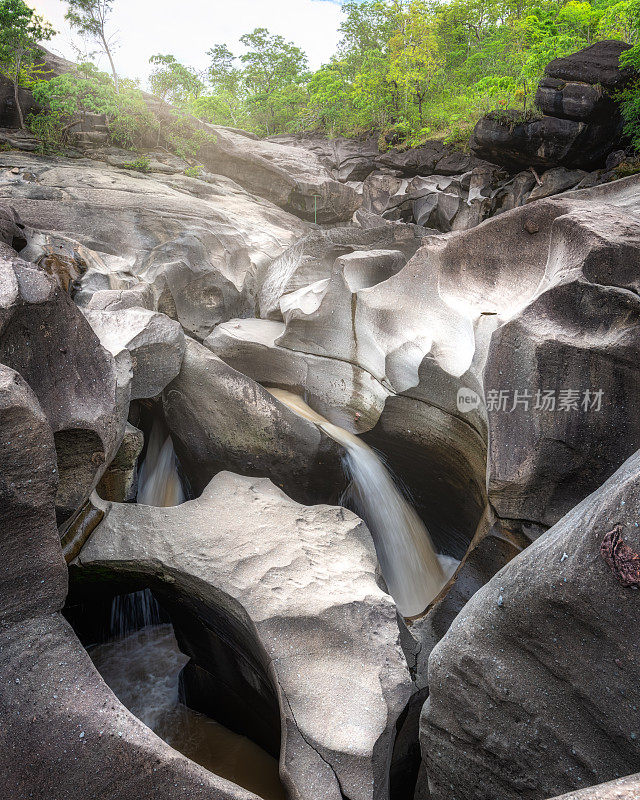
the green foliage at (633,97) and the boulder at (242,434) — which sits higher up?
the green foliage at (633,97)

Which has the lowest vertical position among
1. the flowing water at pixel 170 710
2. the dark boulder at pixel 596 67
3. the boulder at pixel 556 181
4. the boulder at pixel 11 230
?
Result: the flowing water at pixel 170 710

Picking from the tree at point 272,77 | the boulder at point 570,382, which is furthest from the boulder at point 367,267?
the tree at point 272,77

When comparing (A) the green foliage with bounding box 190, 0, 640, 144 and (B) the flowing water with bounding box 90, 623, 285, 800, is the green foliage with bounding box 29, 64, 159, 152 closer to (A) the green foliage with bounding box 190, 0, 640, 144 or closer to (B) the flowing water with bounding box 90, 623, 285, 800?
(A) the green foliage with bounding box 190, 0, 640, 144

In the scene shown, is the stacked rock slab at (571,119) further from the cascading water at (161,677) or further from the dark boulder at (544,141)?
the cascading water at (161,677)

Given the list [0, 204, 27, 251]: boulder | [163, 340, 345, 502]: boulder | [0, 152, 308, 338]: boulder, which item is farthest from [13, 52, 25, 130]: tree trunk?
[163, 340, 345, 502]: boulder

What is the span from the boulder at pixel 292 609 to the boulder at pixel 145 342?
4.37 ft

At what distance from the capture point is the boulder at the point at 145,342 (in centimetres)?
500

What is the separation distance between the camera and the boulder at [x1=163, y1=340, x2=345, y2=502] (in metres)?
5.26

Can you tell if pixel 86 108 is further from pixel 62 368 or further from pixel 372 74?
pixel 372 74

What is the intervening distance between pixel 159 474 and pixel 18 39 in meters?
13.1

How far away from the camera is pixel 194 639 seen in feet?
13.6

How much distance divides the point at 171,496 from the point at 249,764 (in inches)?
106

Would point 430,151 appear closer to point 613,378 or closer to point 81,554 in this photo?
point 613,378

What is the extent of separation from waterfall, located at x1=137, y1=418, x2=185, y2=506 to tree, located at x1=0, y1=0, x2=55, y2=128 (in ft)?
37.6
